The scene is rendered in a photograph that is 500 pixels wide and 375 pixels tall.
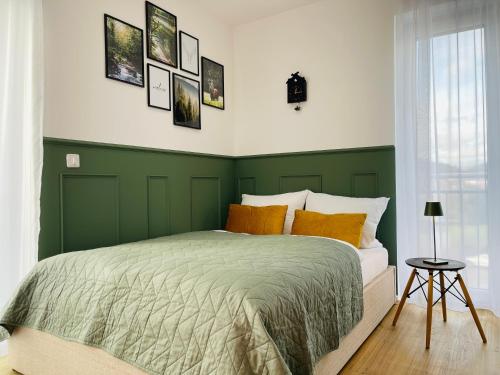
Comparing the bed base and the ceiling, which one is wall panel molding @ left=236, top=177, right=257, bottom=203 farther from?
the bed base

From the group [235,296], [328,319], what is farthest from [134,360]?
[328,319]

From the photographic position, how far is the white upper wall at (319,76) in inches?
116

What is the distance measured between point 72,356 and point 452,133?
2.73 metres

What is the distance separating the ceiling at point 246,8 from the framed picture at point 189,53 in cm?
38

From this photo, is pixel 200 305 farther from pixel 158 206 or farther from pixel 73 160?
pixel 158 206

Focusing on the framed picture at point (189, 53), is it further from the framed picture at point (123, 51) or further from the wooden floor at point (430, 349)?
the wooden floor at point (430, 349)

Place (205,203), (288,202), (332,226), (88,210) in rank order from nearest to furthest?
1. (88,210)
2. (332,226)
3. (288,202)
4. (205,203)

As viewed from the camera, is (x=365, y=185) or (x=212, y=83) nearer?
(x=365, y=185)

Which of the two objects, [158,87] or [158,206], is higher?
[158,87]

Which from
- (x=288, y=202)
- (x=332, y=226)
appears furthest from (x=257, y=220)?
(x=332, y=226)

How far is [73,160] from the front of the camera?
2250 mm

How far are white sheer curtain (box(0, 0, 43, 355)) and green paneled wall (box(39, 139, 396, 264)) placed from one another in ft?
0.42

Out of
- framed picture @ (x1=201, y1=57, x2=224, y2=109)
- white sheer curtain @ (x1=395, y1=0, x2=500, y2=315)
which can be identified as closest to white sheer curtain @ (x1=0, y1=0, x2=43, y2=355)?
framed picture @ (x1=201, y1=57, x2=224, y2=109)

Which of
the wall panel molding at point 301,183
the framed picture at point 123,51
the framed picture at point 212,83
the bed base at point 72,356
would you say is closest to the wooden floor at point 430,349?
the bed base at point 72,356
